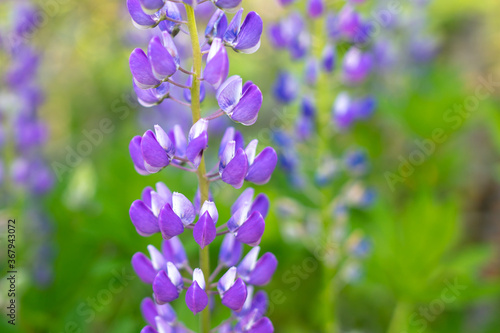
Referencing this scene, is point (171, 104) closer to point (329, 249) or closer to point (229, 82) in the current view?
point (329, 249)

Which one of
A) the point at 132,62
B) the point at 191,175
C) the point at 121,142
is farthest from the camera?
the point at 121,142

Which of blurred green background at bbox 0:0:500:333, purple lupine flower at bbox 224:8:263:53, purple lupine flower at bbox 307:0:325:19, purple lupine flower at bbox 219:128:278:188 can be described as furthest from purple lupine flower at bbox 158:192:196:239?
purple lupine flower at bbox 307:0:325:19

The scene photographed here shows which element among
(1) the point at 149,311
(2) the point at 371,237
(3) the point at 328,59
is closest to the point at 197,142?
(1) the point at 149,311

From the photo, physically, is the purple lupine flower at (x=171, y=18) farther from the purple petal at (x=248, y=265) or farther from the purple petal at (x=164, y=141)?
the purple petal at (x=248, y=265)

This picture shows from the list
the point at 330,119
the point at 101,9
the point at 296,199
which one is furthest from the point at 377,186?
the point at 101,9

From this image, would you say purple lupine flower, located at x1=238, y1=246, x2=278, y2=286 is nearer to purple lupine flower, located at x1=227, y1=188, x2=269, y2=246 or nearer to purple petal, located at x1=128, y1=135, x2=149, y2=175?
purple lupine flower, located at x1=227, y1=188, x2=269, y2=246

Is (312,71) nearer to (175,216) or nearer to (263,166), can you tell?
(263,166)
